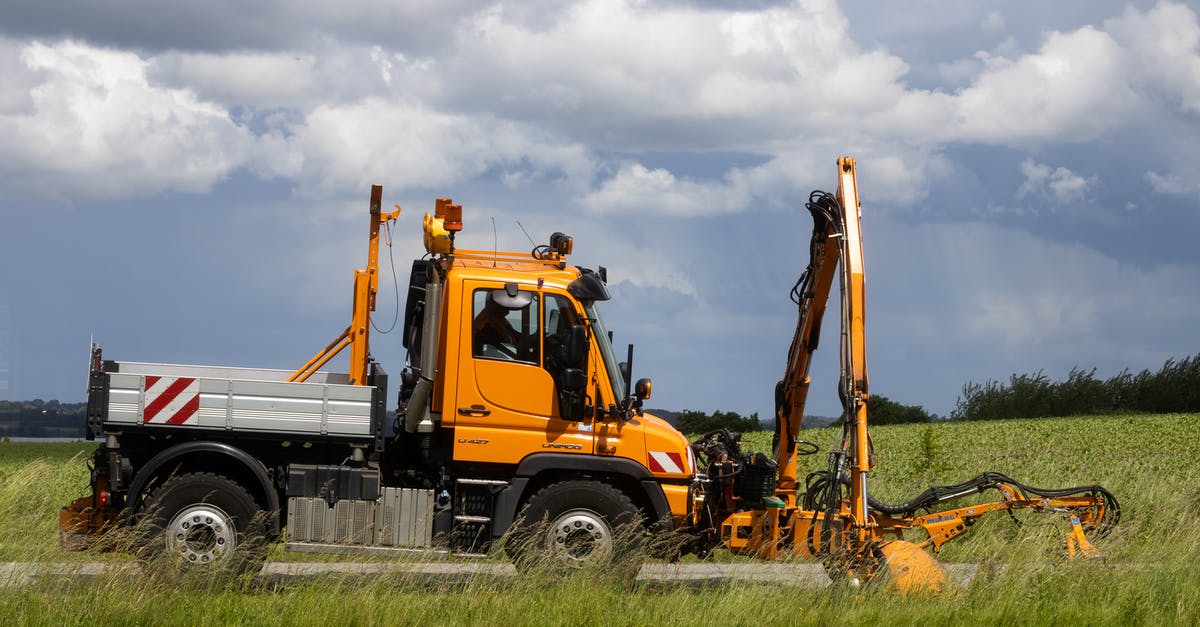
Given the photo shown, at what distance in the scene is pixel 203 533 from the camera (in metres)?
10.4

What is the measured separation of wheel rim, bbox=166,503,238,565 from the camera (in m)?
10.3

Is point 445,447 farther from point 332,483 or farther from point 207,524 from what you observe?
point 207,524

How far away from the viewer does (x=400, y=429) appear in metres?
11.4

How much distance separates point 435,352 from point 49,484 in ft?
30.6

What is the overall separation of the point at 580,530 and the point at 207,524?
322 centimetres

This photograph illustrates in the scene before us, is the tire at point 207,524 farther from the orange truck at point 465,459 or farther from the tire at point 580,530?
the tire at point 580,530

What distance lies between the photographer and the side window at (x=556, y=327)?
1069cm

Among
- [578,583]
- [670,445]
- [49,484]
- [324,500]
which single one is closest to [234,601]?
[324,500]

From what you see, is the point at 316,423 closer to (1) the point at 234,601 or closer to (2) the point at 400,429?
(2) the point at 400,429

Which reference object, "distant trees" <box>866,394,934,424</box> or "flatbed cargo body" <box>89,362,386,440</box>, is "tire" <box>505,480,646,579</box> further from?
"distant trees" <box>866,394,934,424</box>

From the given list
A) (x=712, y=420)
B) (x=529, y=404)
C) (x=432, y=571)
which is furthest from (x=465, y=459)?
(x=712, y=420)

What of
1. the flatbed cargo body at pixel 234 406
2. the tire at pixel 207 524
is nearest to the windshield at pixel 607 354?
the flatbed cargo body at pixel 234 406

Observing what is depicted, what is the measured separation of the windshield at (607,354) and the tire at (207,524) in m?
3.26

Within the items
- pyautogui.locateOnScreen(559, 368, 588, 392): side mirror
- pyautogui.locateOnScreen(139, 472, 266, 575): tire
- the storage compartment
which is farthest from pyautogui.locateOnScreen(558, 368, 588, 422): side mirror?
pyautogui.locateOnScreen(139, 472, 266, 575): tire
